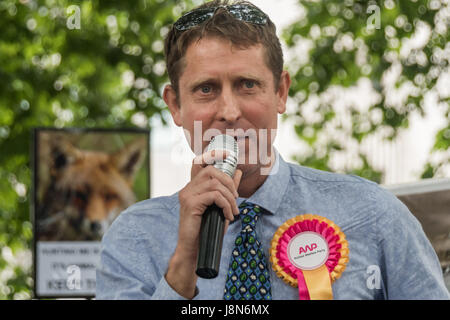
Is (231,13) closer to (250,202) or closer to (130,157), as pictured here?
(250,202)

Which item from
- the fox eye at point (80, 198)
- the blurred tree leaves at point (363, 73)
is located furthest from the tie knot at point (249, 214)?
the blurred tree leaves at point (363, 73)

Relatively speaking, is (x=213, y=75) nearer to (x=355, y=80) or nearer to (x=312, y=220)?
(x=312, y=220)

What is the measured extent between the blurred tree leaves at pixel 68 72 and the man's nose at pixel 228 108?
3.49m

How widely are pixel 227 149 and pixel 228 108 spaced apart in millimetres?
231

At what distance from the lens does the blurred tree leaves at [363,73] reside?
4.88 metres

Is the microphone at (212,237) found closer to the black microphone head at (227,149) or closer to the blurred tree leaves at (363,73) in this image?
the black microphone head at (227,149)

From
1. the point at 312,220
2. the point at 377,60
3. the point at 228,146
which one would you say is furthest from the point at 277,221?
the point at 377,60

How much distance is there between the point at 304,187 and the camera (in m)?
2.12

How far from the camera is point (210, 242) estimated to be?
1.52 meters

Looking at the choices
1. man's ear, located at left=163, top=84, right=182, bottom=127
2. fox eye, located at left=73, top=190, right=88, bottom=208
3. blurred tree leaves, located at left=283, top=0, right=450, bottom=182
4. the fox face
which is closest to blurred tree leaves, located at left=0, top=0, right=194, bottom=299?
blurred tree leaves, located at left=283, top=0, right=450, bottom=182

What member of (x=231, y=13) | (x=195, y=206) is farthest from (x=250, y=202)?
(x=231, y=13)

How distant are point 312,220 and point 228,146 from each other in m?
0.45

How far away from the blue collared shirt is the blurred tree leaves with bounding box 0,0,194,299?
3.36m
